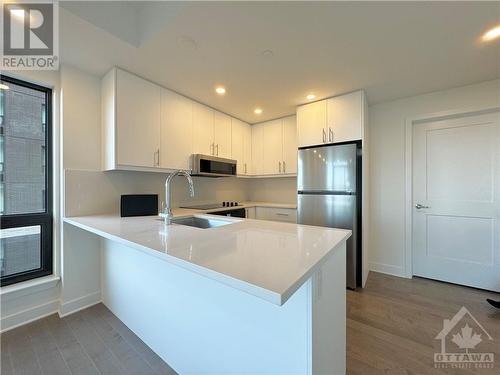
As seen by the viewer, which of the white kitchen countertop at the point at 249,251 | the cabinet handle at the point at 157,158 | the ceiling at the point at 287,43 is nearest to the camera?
the white kitchen countertop at the point at 249,251

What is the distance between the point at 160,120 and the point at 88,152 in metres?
0.78

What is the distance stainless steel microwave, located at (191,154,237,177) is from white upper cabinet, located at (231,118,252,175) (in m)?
0.26

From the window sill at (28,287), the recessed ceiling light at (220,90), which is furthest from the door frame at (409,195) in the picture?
the window sill at (28,287)

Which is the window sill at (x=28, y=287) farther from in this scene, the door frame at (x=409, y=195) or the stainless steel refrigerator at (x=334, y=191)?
the door frame at (x=409, y=195)

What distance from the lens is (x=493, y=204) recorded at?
226cm

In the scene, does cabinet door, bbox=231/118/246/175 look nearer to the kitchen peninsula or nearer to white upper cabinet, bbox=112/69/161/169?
white upper cabinet, bbox=112/69/161/169

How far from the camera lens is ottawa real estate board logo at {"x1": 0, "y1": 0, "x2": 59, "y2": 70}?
136 centimetres

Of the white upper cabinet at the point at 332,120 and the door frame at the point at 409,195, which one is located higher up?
the white upper cabinet at the point at 332,120

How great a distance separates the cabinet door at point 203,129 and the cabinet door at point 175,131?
7 centimetres

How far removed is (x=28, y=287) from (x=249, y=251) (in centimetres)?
221

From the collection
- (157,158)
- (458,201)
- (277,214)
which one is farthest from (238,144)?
(458,201)

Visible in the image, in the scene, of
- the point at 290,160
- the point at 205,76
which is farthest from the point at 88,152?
the point at 290,160

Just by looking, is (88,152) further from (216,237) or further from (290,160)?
(290,160)

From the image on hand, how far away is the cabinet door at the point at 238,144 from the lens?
3295 mm
